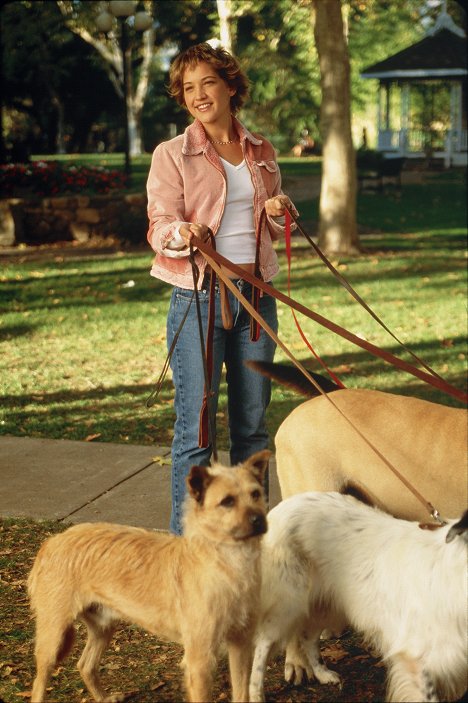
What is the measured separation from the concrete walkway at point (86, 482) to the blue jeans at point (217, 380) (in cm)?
92

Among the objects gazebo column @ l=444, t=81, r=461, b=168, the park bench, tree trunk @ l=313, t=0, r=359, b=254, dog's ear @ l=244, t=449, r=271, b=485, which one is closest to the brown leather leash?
dog's ear @ l=244, t=449, r=271, b=485

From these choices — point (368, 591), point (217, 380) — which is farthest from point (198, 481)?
point (217, 380)

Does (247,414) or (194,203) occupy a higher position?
(194,203)

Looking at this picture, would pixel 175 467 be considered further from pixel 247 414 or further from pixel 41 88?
pixel 41 88

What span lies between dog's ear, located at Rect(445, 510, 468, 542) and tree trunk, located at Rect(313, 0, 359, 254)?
1295 cm

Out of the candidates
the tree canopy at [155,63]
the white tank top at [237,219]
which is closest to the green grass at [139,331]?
the white tank top at [237,219]

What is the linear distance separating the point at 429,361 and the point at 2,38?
135ft

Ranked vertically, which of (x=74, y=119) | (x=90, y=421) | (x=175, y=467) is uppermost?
(x=74, y=119)

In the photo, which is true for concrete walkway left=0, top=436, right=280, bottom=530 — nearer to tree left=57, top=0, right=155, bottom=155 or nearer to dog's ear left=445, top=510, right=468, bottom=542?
dog's ear left=445, top=510, right=468, bottom=542

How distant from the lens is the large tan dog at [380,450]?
3947 millimetres

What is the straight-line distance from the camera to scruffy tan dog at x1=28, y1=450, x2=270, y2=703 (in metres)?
2.92

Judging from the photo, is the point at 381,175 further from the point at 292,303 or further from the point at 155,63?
the point at 155,63

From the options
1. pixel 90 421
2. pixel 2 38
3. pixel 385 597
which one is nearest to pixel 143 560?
pixel 385 597

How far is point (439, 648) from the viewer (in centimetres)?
311
